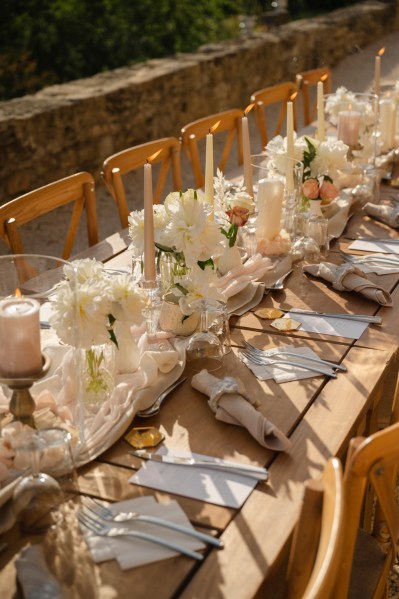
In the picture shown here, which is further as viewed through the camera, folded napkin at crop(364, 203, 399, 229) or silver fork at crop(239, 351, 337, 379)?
folded napkin at crop(364, 203, 399, 229)

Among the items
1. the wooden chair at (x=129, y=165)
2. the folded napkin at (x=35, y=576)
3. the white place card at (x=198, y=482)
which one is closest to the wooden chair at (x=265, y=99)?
the wooden chair at (x=129, y=165)

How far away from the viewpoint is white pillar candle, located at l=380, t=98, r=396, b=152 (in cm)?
375

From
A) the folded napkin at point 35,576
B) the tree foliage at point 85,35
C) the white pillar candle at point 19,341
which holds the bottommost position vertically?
the tree foliage at point 85,35

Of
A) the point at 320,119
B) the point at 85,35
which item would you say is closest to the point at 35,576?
the point at 320,119

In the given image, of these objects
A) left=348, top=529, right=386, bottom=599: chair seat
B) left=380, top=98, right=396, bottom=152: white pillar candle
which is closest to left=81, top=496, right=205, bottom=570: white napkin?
left=348, top=529, right=386, bottom=599: chair seat

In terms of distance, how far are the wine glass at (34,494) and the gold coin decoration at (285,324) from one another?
0.87 m

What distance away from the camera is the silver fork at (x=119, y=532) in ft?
4.47

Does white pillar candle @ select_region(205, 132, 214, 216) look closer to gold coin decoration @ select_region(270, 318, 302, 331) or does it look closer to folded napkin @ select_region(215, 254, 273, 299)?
folded napkin @ select_region(215, 254, 273, 299)

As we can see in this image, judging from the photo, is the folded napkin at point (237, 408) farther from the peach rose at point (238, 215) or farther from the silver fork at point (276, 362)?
the peach rose at point (238, 215)

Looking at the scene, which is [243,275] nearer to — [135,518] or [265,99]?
[135,518]

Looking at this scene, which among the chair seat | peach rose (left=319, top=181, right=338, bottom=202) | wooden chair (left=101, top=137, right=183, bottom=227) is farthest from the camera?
wooden chair (left=101, top=137, right=183, bottom=227)

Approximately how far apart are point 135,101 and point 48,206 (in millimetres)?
3167

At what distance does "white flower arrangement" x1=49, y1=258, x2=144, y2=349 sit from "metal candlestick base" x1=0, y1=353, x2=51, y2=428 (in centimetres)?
12

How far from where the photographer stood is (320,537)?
133cm
